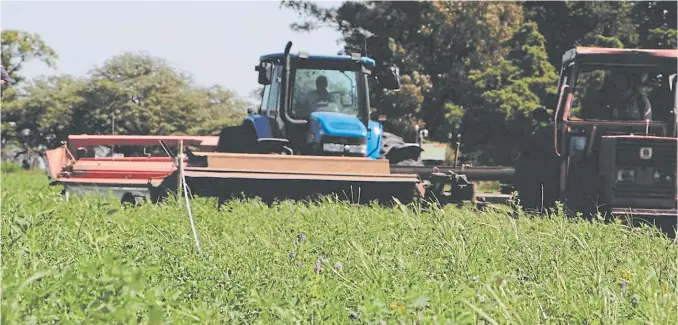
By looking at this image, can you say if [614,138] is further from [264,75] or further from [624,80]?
[264,75]

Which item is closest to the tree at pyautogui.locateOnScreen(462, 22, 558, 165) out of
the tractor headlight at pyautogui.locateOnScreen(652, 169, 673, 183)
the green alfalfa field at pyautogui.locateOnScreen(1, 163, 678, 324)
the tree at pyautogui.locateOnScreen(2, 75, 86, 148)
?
the tractor headlight at pyautogui.locateOnScreen(652, 169, 673, 183)

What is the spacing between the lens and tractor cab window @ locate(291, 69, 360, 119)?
13.7m

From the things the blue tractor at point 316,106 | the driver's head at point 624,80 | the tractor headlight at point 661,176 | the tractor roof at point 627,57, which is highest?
the tractor roof at point 627,57

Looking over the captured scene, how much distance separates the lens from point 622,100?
12.0 m

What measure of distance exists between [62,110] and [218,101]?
10.3 meters

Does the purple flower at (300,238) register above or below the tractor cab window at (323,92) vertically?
below

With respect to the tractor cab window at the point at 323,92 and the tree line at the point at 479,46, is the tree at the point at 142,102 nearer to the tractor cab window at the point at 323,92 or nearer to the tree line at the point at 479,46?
the tree line at the point at 479,46

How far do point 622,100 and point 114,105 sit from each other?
1774 inches

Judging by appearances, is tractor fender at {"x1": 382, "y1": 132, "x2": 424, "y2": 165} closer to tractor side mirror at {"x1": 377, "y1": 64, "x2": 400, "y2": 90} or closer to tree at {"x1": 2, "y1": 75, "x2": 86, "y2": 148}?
tractor side mirror at {"x1": 377, "y1": 64, "x2": 400, "y2": 90}

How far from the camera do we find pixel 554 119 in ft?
39.5

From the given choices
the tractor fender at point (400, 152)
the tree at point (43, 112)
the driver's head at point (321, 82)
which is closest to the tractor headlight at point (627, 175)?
the tractor fender at point (400, 152)

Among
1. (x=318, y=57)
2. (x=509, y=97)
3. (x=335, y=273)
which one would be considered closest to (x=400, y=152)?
(x=318, y=57)

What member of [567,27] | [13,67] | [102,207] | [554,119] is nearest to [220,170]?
[102,207]

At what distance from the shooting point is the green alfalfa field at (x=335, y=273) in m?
4.18
